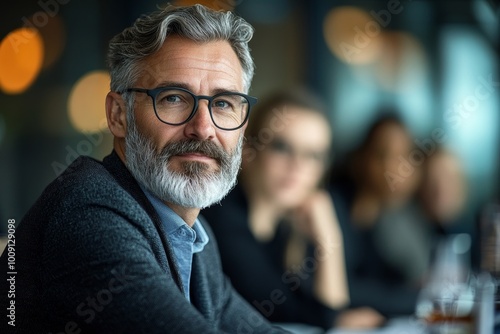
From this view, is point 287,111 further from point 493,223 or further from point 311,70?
point 493,223

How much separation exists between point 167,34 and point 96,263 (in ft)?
0.92

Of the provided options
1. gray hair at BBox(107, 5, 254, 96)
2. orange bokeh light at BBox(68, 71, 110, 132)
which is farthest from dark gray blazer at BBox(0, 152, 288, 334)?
orange bokeh light at BBox(68, 71, 110, 132)

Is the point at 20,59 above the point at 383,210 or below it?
above

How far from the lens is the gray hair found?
2.78 feet

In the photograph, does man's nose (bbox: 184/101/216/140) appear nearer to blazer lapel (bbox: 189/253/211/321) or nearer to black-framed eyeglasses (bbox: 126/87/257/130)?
black-framed eyeglasses (bbox: 126/87/257/130)

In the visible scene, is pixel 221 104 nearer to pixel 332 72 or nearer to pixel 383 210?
pixel 383 210

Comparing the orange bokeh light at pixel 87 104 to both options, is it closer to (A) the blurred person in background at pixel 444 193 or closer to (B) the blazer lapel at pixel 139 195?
(B) the blazer lapel at pixel 139 195

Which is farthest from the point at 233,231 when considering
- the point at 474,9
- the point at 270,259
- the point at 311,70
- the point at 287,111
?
the point at 474,9

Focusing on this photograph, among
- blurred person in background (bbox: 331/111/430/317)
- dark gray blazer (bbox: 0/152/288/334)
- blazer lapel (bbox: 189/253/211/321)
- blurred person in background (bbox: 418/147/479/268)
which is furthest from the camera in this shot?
blurred person in background (bbox: 418/147/479/268)

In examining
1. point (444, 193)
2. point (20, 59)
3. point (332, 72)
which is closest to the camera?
point (20, 59)

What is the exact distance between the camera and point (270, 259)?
63.9 inches

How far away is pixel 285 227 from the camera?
1.75 m

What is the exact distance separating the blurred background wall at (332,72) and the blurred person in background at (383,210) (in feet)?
0.53

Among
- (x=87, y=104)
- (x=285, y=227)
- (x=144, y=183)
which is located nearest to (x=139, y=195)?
(x=144, y=183)
